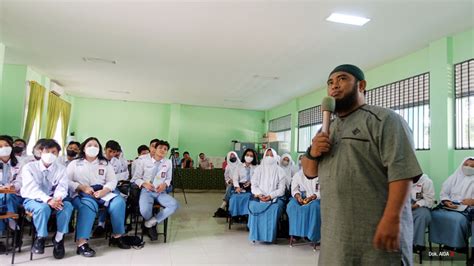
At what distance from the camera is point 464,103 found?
4496mm

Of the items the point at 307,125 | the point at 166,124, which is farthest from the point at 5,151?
the point at 166,124

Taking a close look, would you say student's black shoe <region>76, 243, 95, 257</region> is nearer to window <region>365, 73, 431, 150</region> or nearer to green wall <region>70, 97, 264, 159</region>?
window <region>365, 73, 431, 150</region>

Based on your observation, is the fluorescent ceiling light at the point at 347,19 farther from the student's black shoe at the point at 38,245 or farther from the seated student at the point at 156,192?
the student's black shoe at the point at 38,245

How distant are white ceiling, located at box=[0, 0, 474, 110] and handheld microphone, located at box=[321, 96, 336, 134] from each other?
107 inches

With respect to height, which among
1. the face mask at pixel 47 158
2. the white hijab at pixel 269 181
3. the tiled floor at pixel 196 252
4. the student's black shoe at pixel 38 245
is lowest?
the tiled floor at pixel 196 252

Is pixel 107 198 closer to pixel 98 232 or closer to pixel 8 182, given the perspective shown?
pixel 98 232

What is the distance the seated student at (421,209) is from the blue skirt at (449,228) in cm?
10

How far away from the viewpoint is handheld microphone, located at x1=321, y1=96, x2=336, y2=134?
1.37 metres

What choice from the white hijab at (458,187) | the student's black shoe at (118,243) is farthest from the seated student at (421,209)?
the student's black shoe at (118,243)

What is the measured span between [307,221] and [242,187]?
169cm

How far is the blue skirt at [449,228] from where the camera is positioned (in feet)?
12.2

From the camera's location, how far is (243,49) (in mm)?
5434

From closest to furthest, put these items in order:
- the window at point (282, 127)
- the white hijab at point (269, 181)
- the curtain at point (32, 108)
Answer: the white hijab at point (269, 181) → the curtain at point (32, 108) → the window at point (282, 127)

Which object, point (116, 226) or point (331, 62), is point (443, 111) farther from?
point (116, 226)
